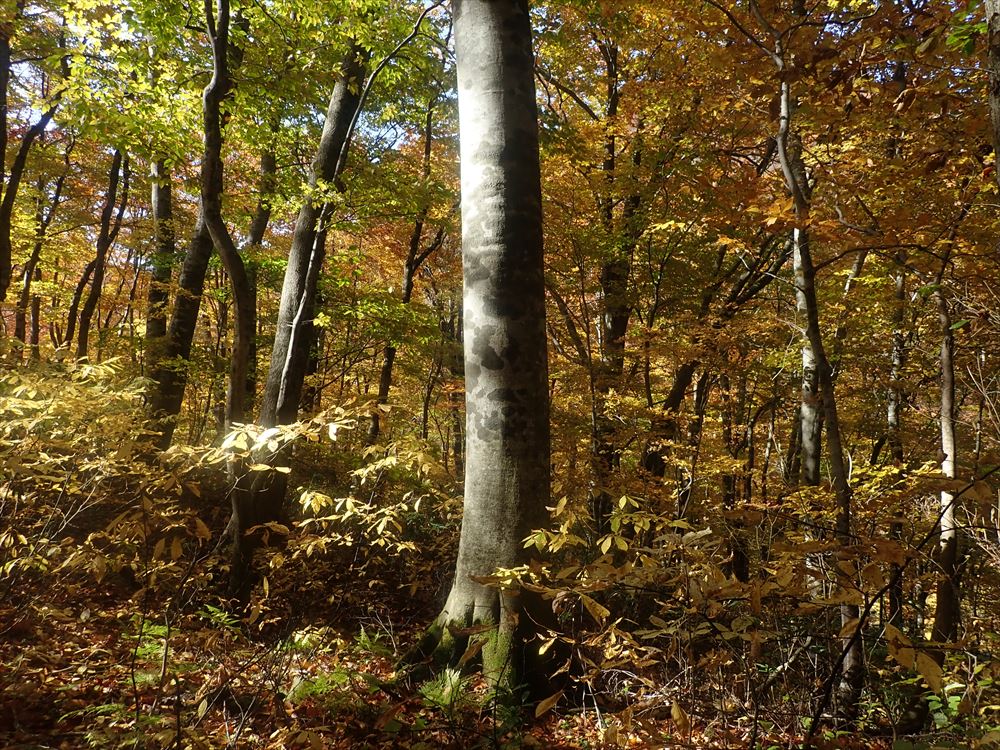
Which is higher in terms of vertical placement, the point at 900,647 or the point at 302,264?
the point at 302,264

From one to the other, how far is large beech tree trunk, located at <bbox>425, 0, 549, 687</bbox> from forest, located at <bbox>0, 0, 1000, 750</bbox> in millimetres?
21

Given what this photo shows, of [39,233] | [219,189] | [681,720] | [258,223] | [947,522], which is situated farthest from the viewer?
[39,233]

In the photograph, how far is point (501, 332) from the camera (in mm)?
3070

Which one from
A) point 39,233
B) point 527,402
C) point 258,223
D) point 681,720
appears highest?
point 39,233

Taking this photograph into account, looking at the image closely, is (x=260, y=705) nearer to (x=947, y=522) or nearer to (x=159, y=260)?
(x=947, y=522)

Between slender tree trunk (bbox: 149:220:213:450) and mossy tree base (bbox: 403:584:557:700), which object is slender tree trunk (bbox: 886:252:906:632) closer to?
mossy tree base (bbox: 403:584:557:700)

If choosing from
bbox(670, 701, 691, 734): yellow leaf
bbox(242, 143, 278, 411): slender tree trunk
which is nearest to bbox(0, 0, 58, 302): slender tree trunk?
bbox(242, 143, 278, 411): slender tree trunk

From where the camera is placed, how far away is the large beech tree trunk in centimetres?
305

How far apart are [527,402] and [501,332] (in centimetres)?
46

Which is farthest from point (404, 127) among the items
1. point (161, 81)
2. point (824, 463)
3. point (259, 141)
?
point (824, 463)

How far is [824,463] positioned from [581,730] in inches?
574

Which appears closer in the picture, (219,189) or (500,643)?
(500,643)

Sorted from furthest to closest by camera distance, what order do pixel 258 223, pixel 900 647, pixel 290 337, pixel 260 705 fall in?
pixel 258 223 < pixel 290 337 < pixel 260 705 < pixel 900 647

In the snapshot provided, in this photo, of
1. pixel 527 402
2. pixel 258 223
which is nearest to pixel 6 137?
pixel 258 223
